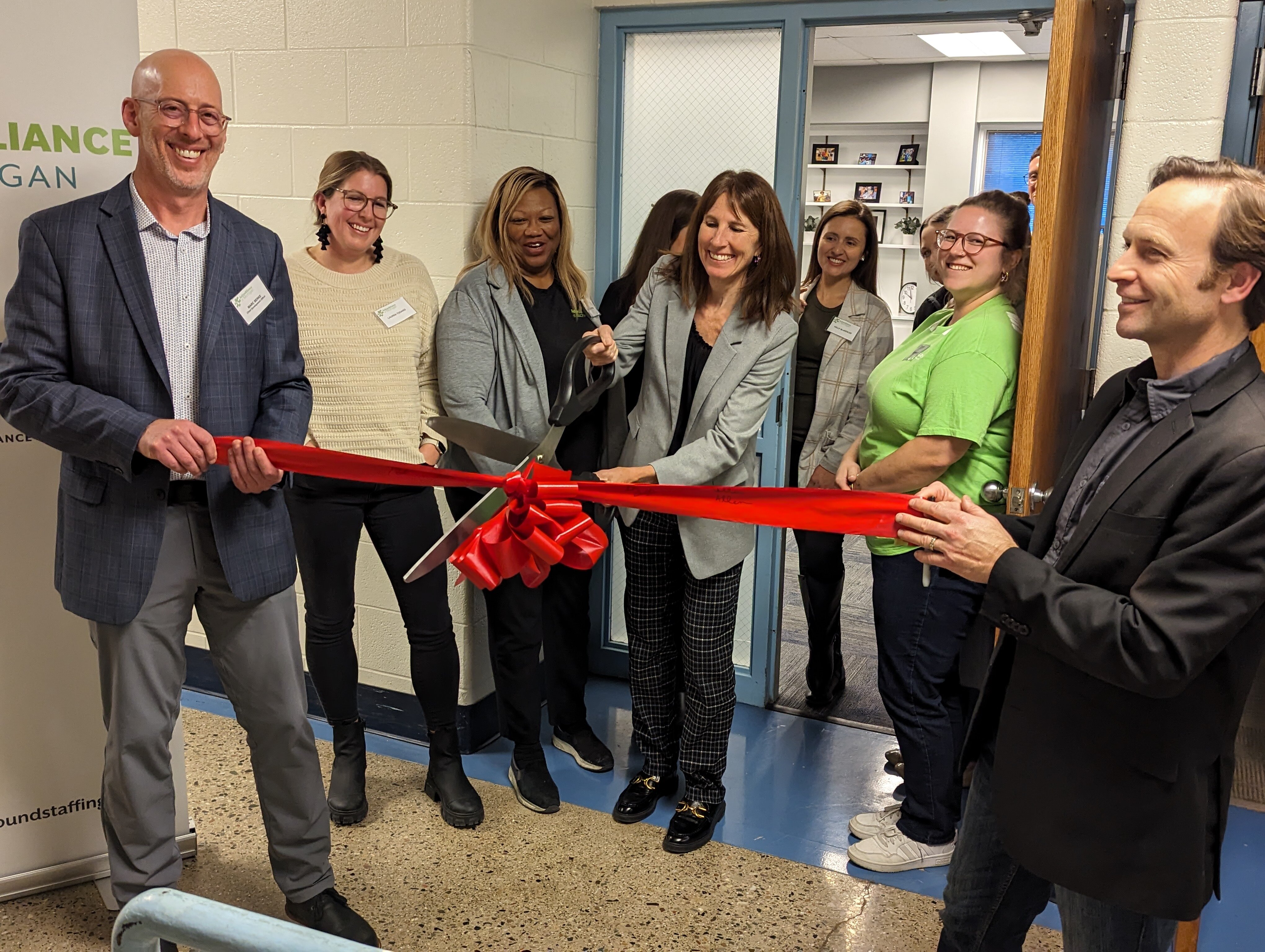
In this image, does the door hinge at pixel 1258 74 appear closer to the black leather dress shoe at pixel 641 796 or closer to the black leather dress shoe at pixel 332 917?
the black leather dress shoe at pixel 641 796

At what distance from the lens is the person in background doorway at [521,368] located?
299cm

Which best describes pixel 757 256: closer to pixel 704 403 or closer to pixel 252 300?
pixel 704 403

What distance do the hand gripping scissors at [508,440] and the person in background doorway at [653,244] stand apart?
20.6 inches

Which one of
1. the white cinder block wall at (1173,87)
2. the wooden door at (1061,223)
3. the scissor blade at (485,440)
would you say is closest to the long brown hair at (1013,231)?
the wooden door at (1061,223)

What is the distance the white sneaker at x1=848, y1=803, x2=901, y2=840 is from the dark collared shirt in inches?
59.2

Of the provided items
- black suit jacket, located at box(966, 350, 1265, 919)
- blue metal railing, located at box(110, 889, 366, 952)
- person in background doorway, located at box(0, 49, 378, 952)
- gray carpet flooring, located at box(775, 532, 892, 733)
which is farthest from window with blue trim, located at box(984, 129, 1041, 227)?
blue metal railing, located at box(110, 889, 366, 952)

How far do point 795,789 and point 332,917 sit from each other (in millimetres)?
1485

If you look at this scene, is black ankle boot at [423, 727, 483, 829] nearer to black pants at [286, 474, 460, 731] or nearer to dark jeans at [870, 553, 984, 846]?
black pants at [286, 474, 460, 731]

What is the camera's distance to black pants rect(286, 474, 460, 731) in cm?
282

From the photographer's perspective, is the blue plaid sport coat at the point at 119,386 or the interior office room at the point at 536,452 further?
the interior office room at the point at 536,452

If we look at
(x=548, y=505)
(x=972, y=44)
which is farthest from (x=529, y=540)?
(x=972, y=44)

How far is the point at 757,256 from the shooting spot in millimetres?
2777

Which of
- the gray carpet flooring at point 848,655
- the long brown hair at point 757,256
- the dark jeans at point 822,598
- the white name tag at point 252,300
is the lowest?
the gray carpet flooring at point 848,655

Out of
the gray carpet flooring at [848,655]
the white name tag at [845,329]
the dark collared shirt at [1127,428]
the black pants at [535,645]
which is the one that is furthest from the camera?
the gray carpet flooring at [848,655]
